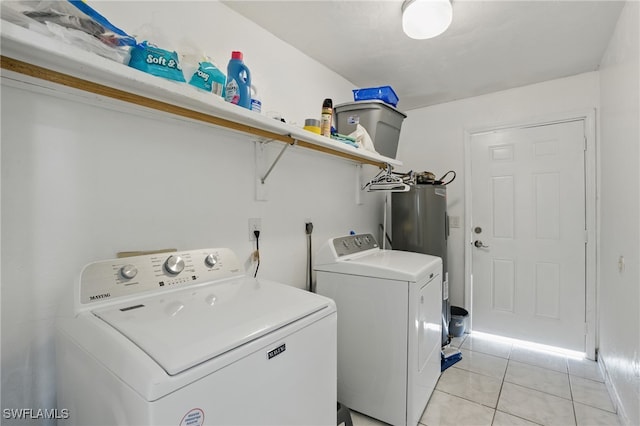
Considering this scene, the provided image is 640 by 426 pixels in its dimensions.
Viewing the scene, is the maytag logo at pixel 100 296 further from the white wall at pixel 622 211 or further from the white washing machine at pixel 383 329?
the white wall at pixel 622 211

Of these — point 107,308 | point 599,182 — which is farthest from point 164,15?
point 599,182

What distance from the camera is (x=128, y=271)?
1.02 m

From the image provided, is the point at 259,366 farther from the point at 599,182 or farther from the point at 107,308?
the point at 599,182

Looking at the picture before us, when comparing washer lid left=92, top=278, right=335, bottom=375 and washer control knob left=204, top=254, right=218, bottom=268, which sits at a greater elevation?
washer control knob left=204, top=254, right=218, bottom=268

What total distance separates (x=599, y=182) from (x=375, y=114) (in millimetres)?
1921

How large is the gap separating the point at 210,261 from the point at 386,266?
97 centimetres

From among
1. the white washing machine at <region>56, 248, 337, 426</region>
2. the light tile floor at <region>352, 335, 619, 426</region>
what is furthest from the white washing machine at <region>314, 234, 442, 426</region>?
the white washing machine at <region>56, 248, 337, 426</region>

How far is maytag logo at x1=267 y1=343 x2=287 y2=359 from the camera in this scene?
2.80 ft

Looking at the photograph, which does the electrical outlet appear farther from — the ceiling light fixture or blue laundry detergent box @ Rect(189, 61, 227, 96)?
the ceiling light fixture

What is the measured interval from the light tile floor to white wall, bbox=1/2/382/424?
1.27 m

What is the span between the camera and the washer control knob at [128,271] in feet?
3.33

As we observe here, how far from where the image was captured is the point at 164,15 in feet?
4.32

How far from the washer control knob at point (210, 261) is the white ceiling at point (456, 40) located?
4.48 ft

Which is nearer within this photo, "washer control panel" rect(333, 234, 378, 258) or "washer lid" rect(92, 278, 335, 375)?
"washer lid" rect(92, 278, 335, 375)
